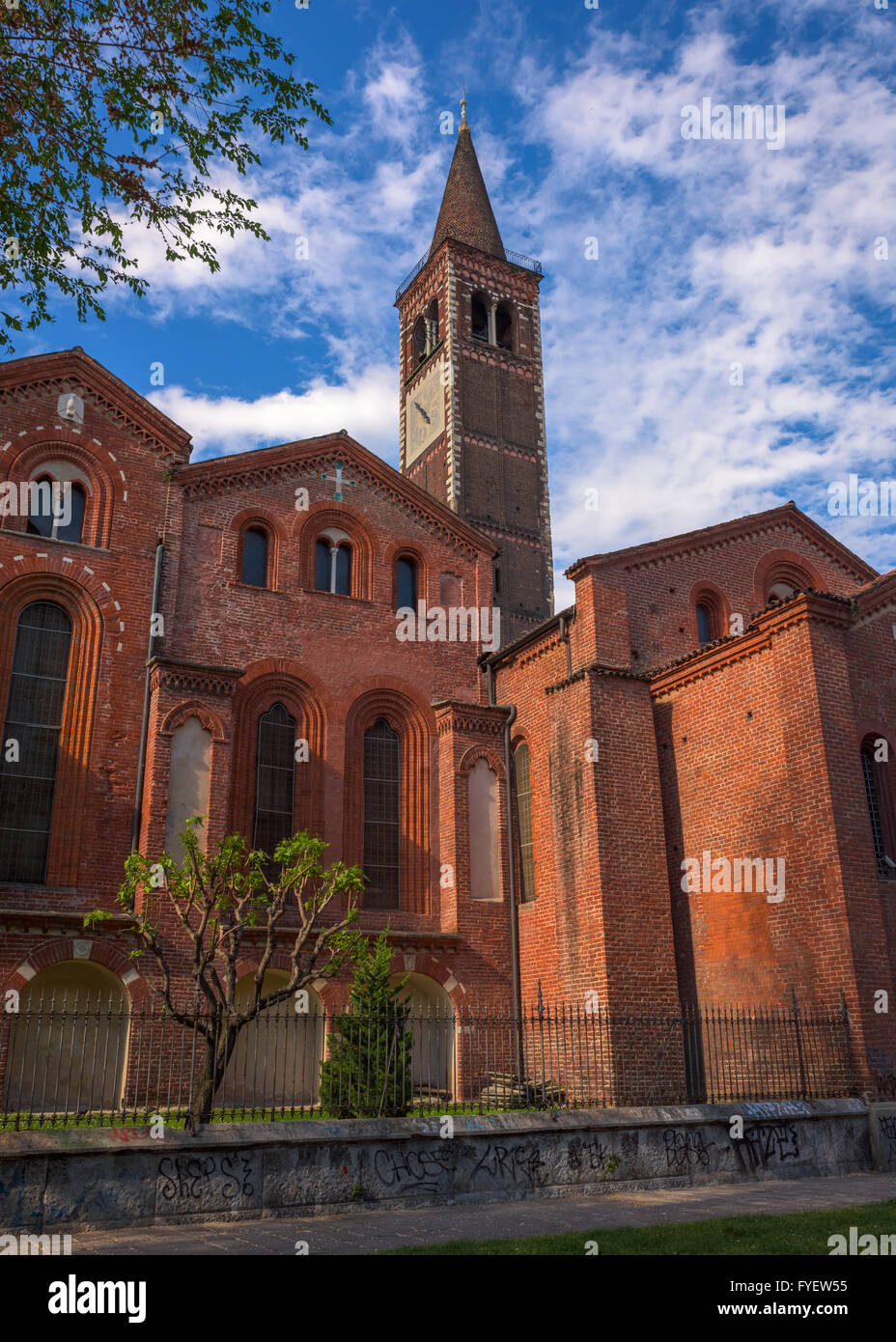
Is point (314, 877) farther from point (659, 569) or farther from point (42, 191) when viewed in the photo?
point (42, 191)

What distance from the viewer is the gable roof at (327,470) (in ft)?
66.8

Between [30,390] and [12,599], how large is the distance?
418 cm

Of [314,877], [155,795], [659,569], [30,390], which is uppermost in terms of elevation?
[30,390]

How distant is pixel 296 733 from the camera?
19.8 meters

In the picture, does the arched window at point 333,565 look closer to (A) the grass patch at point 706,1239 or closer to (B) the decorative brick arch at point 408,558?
(B) the decorative brick arch at point 408,558

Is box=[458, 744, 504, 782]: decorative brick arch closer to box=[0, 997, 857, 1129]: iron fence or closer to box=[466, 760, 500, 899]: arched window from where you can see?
box=[466, 760, 500, 899]: arched window

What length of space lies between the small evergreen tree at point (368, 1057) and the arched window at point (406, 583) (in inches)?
364

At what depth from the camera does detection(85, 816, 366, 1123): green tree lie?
457 inches

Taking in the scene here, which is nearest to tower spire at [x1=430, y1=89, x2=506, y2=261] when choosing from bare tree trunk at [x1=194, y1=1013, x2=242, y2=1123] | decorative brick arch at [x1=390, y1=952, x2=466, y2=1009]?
decorative brick arch at [x1=390, y1=952, x2=466, y2=1009]

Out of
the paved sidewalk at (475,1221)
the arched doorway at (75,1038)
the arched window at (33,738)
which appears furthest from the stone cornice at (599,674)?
the arched doorway at (75,1038)

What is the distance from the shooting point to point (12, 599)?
17.9 m

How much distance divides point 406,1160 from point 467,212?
3951 cm

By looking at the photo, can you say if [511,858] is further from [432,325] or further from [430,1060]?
[432,325]
